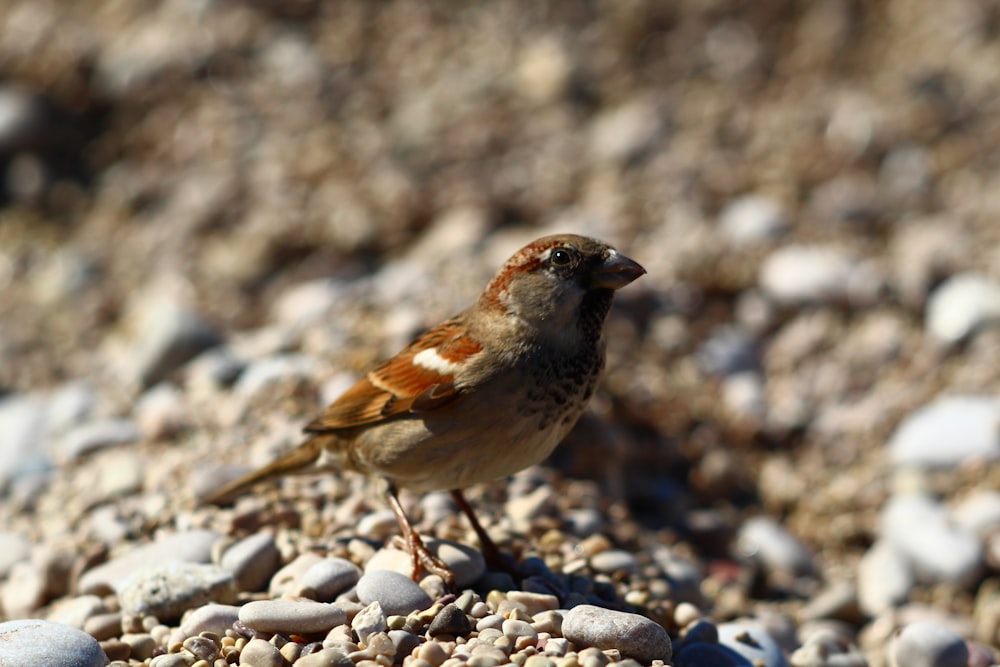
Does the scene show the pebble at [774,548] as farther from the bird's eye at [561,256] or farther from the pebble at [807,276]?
the bird's eye at [561,256]

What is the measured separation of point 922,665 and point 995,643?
75 cm

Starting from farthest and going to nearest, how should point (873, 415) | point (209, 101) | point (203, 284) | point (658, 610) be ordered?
point (209, 101) → point (203, 284) → point (873, 415) → point (658, 610)

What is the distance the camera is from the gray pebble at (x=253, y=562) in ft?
12.9

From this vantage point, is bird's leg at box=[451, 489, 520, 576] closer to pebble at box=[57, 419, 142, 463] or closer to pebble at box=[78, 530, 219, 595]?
pebble at box=[78, 530, 219, 595]

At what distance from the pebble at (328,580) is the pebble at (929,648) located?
1979 mm

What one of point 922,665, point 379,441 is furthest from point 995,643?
point 379,441

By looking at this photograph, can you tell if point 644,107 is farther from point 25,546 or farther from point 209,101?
point 25,546

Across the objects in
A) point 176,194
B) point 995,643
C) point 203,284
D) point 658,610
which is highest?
point 176,194

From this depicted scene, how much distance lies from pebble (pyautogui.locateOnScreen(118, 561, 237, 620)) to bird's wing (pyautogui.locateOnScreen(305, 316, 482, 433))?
678mm

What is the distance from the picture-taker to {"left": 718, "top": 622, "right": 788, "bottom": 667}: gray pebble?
3.93 meters

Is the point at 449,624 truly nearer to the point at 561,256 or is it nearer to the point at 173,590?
the point at 173,590

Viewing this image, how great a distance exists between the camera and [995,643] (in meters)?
4.61

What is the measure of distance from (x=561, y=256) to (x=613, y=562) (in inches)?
48.5

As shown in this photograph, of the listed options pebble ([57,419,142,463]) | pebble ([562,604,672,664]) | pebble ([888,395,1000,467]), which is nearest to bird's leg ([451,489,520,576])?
pebble ([562,604,672,664])
